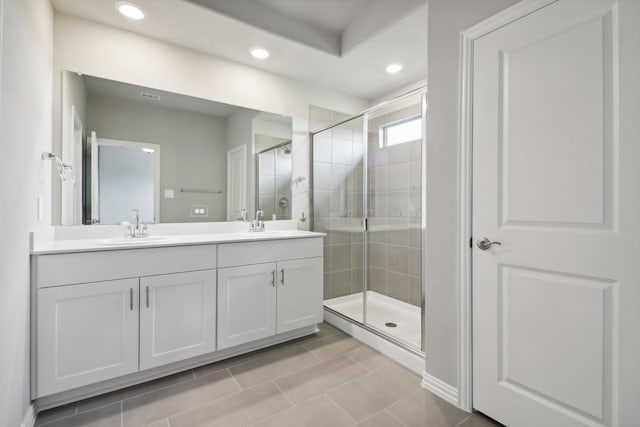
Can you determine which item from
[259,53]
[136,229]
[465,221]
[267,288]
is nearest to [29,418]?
[136,229]

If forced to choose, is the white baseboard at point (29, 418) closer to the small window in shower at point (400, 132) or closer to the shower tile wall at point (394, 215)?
the shower tile wall at point (394, 215)

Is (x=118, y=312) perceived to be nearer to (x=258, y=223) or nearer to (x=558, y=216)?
(x=258, y=223)

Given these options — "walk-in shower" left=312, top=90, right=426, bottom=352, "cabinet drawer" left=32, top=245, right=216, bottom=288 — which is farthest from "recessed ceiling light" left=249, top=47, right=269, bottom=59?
"cabinet drawer" left=32, top=245, right=216, bottom=288

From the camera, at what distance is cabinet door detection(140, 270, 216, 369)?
1.75 m

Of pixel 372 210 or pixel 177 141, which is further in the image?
pixel 372 210

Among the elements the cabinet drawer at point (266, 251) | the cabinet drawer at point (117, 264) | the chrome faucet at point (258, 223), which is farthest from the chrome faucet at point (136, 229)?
the chrome faucet at point (258, 223)

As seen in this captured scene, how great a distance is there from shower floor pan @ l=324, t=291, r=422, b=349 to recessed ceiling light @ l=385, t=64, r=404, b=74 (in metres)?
2.19

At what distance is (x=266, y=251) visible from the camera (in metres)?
2.20

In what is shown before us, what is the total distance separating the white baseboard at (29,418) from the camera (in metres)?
1.37

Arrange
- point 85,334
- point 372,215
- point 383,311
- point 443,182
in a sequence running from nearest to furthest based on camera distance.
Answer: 1. point 85,334
2. point 443,182
3. point 372,215
4. point 383,311

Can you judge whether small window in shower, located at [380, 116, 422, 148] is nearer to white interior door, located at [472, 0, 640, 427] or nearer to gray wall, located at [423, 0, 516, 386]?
gray wall, located at [423, 0, 516, 386]

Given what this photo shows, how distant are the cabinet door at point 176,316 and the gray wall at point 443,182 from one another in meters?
1.40

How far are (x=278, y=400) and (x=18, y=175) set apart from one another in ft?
5.54

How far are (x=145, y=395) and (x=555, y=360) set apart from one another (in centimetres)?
212
